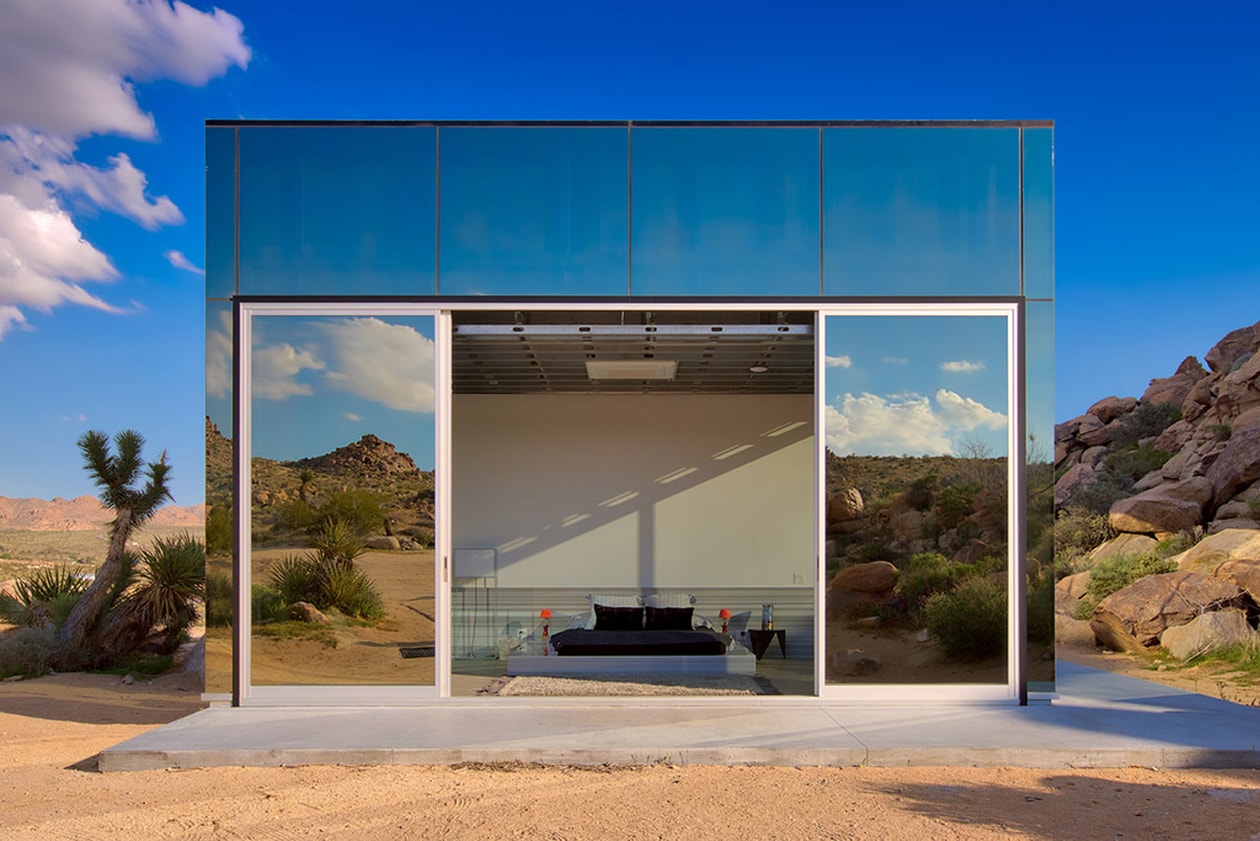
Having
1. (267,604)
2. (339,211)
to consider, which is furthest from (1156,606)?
(339,211)

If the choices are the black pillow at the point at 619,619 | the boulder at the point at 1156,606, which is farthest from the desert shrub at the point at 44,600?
the boulder at the point at 1156,606

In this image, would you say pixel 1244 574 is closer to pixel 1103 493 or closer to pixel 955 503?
pixel 955 503

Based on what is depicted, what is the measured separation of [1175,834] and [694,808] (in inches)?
98.0

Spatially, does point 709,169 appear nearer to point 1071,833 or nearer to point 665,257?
point 665,257

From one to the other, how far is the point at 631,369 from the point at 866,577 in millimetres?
4596

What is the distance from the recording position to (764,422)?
13.3 metres

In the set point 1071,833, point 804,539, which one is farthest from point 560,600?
point 1071,833

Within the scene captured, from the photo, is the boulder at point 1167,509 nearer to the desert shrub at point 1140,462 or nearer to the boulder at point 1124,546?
the boulder at point 1124,546

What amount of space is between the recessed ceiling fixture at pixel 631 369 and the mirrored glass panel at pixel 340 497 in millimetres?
3625

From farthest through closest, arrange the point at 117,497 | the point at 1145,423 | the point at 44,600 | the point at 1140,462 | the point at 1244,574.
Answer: the point at 1145,423 < the point at 1140,462 < the point at 44,600 < the point at 117,497 < the point at 1244,574

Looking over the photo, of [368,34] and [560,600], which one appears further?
[368,34]

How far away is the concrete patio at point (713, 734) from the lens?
5863 mm

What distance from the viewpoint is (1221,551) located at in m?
13.1

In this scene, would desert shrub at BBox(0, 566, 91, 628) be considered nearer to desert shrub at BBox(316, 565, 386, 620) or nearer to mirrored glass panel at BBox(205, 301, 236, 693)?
mirrored glass panel at BBox(205, 301, 236, 693)
